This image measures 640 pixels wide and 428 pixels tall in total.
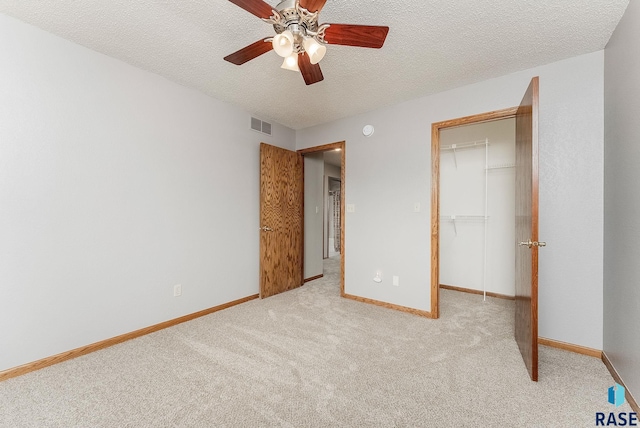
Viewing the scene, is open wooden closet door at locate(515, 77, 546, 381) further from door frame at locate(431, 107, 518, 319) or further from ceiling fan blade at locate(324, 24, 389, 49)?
ceiling fan blade at locate(324, 24, 389, 49)

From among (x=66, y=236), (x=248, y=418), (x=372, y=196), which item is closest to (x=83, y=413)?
(x=248, y=418)

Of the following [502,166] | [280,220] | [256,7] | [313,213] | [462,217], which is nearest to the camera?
[256,7]

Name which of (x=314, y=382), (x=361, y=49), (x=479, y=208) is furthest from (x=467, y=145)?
(x=314, y=382)

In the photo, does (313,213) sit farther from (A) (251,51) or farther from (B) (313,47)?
(B) (313,47)

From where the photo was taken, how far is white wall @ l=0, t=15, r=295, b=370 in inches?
73.3

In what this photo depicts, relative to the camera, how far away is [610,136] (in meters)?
1.98

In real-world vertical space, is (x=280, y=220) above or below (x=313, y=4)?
below

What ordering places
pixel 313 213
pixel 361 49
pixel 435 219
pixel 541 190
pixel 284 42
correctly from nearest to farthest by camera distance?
1. pixel 284 42
2. pixel 361 49
3. pixel 541 190
4. pixel 435 219
5. pixel 313 213

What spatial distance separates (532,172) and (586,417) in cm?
142

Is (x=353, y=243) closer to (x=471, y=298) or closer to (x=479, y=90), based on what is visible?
(x=471, y=298)

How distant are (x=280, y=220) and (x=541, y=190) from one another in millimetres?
2894

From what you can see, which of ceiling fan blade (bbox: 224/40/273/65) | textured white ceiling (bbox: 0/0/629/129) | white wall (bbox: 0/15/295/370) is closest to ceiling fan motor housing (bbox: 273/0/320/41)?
ceiling fan blade (bbox: 224/40/273/65)

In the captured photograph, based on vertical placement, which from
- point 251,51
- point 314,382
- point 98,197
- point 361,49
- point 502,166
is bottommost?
point 314,382

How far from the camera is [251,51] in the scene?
5.67ft
